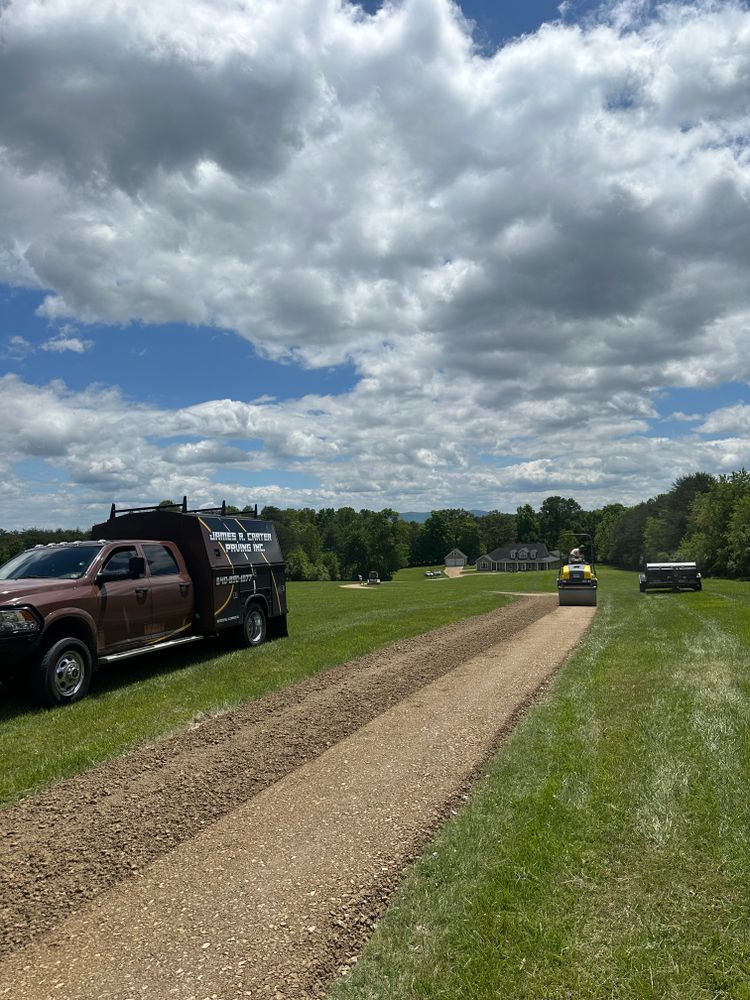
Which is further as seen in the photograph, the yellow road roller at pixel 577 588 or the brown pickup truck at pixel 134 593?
the yellow road roller at pixel 577 588

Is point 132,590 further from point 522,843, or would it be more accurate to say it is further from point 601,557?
point 601,557

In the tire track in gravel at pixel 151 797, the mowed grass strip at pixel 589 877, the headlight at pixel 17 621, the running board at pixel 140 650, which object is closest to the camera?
the mowed grass strip at pixel 589 877

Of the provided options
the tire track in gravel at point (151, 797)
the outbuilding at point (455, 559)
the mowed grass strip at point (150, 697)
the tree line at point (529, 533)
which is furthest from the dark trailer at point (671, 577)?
the outbuilding at point (455, 559)

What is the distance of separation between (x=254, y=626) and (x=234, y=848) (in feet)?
29.4

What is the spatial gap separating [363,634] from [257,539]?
3256 mm

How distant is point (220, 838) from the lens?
4832mm

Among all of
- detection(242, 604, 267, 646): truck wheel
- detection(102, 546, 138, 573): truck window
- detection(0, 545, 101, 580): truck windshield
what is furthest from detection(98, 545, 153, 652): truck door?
detection(242, 604, 267, 646): truck wheel

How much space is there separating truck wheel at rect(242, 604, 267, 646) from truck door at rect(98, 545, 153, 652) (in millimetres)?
2779

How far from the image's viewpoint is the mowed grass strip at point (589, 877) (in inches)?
125

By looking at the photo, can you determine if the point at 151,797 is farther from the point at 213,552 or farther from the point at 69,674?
the point at 213,552

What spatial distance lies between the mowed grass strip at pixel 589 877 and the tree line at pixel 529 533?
9934 millimetres

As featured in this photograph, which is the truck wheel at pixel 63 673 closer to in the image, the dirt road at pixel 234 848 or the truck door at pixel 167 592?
the truck door at pixel 167 592

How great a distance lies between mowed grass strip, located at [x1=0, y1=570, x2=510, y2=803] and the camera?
6527 mm

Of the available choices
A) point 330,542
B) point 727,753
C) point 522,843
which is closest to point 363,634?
point 727,753
